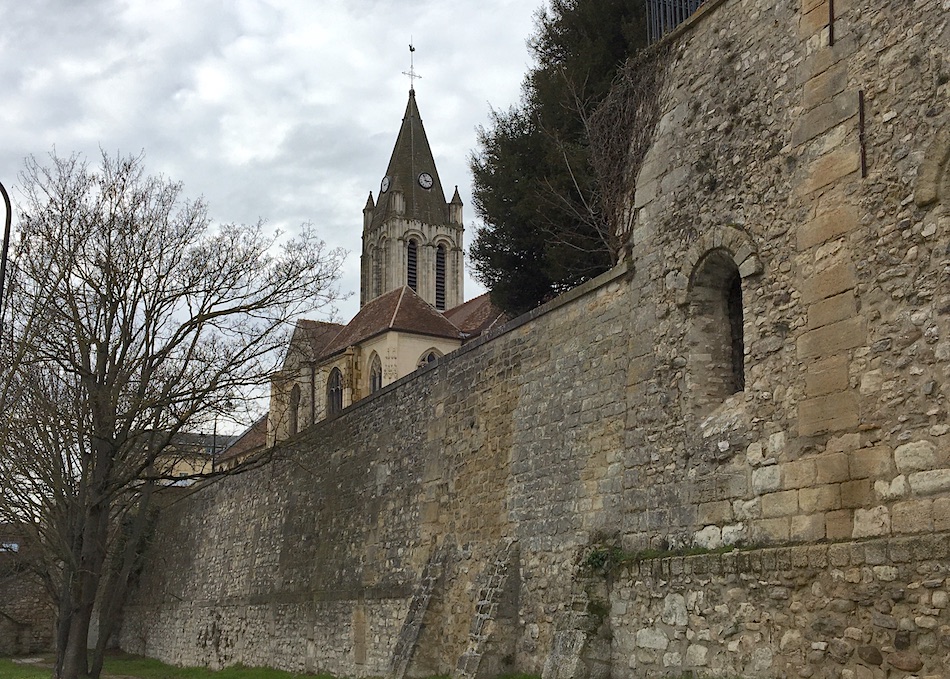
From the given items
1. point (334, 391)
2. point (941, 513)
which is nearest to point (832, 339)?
point (941, 513)

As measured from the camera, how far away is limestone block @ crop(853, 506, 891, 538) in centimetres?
691

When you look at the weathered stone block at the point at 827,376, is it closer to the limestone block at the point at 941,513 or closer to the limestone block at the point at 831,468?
the limestone block at the point at 831,468

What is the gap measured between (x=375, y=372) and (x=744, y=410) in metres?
32.0

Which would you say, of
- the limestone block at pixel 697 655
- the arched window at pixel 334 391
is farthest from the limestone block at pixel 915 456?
the arched window at pixel 334 391

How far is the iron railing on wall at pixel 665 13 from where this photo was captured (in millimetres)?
11406

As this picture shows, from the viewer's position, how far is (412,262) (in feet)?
203

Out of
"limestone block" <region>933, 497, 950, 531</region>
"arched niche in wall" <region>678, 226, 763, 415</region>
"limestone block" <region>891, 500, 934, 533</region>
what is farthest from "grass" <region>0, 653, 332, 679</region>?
"limestone block" <region>933, 497, 950, 531</region>

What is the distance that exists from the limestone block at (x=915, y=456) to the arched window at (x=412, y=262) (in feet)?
181

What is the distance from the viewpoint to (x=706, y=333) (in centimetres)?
927

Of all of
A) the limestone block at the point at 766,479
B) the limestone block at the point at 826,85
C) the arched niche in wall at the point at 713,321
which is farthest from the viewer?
the arched niche in wall at the point at 713,321

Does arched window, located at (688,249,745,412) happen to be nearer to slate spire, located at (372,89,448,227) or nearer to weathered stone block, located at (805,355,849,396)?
weathered stone block, located at (805,355,849,396)

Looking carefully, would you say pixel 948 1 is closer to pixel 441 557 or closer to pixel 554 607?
pixel 554 607

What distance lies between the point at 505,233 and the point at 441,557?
22.9 feet

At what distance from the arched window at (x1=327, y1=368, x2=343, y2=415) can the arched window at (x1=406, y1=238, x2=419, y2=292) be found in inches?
749
